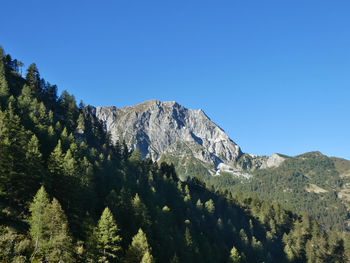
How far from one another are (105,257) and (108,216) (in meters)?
6.42

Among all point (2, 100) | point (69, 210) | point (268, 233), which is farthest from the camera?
point (268, 233)

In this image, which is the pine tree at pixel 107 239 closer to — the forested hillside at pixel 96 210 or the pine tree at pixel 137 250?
the forested hillside at pixel 96 210

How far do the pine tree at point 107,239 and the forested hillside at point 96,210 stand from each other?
163 millimetres

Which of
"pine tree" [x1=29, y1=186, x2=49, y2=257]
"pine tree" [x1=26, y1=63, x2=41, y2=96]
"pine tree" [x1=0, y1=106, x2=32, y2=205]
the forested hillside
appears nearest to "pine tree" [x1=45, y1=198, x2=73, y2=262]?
the forested hillside

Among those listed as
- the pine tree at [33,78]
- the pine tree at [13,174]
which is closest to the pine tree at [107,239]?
the pine tree at [13,174]

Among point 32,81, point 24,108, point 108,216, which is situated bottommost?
point 108,216

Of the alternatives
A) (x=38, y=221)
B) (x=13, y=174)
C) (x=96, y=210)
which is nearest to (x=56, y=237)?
(x=38, y=221)

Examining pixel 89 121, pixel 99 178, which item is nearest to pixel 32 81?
pixel 89 121

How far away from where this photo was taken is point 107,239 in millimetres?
44469

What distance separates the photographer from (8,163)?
43.9m

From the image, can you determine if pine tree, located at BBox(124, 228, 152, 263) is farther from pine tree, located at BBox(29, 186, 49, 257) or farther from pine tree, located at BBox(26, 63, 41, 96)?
pine tree, located at BBox(26, 63, 41, 96)

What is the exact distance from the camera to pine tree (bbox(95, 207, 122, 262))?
43.7 metres

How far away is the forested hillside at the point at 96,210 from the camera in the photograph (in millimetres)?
39656

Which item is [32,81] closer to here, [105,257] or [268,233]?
[105,257]
